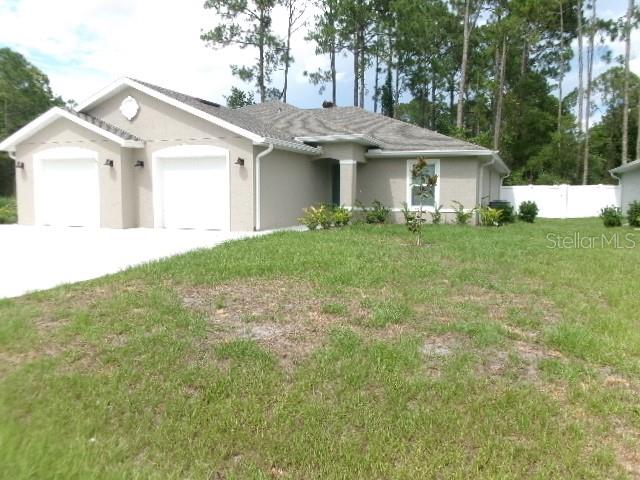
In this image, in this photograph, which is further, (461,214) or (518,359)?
(461,214)

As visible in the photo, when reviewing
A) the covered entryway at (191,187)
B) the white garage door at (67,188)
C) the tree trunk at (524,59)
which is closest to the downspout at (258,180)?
the covered entryway at (191,187)

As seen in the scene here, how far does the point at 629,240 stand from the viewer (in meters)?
12.8

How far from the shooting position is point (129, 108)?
14227 millimetres

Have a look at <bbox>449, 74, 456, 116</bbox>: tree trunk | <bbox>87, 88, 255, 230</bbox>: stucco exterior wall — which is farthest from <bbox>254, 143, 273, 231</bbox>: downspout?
<bbox>449, 74, 456, 116</bbox>: tree trunk

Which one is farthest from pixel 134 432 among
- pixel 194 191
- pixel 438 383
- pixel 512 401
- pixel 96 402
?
pixel 194 191

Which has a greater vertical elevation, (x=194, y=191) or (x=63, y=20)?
(x=63, y=20)

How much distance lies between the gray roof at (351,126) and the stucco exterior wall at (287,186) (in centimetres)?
134

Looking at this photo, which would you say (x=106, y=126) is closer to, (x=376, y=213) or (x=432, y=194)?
(x=376, y=213)

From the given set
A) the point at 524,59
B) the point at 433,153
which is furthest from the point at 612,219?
the point at 524,59

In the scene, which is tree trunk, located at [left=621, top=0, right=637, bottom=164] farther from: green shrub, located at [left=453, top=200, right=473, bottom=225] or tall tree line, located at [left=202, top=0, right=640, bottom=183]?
green shrub, located at [left=453, top=200, right=473, bottom=225]

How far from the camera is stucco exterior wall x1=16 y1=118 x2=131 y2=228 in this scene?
1390 cm

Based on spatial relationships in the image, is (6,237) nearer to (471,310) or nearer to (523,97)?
(471,310)

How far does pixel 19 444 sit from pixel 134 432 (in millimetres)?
667

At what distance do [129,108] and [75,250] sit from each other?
5.96 metres
